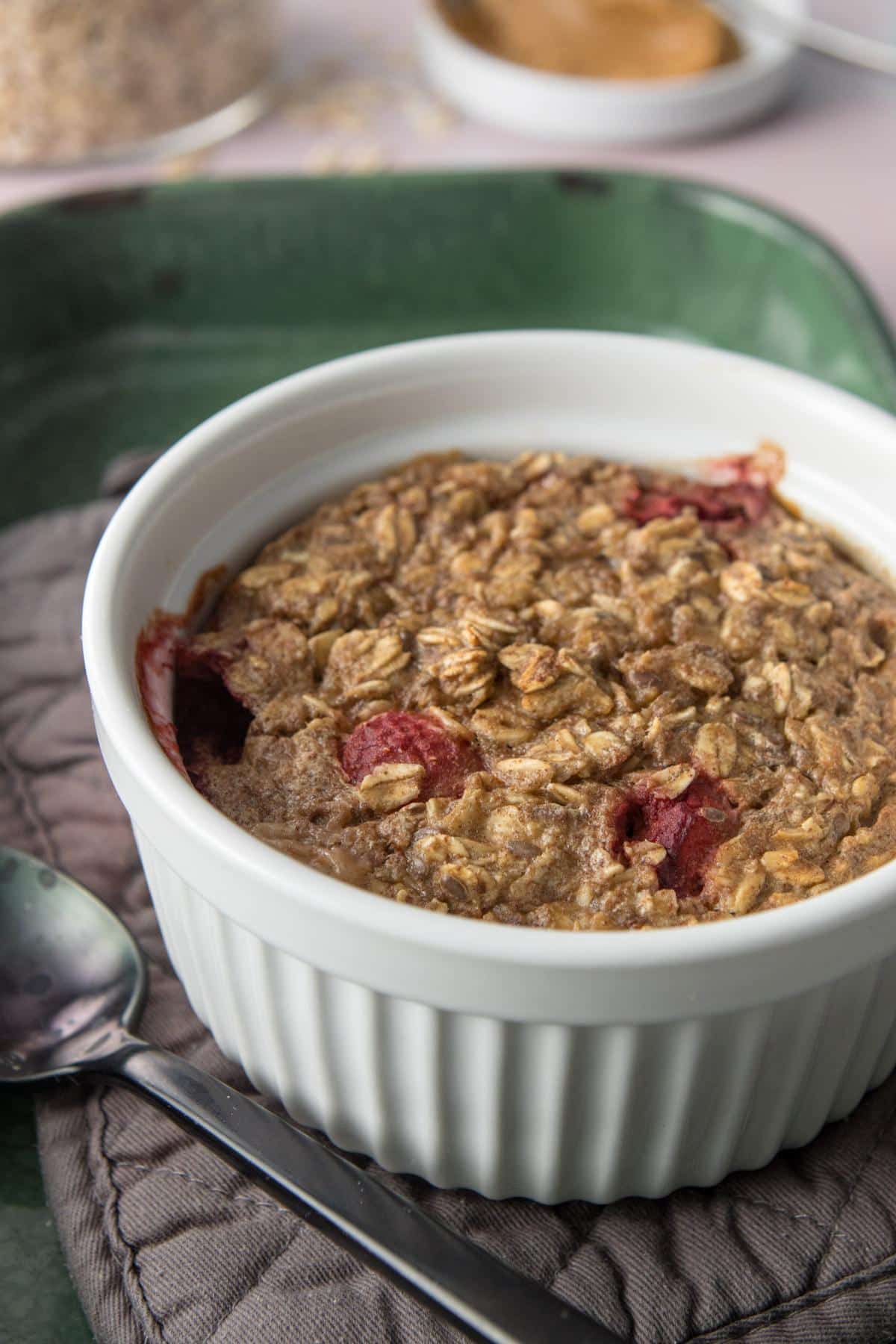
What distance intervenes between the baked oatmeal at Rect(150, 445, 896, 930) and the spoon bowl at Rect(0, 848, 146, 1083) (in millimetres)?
232

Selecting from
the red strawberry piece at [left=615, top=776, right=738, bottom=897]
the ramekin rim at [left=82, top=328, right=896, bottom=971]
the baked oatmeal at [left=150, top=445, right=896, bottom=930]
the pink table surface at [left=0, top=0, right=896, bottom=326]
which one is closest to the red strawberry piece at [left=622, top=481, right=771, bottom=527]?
the baked oatmeal at [left=150, top=445, right=896, bottom=930]

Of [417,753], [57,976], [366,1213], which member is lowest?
[57,976]

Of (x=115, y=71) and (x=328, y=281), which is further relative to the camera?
(x=115, y=71)

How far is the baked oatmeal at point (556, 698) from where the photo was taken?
1.10m

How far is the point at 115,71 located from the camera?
2439mm

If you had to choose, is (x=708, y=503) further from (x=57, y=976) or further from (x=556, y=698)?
(x=57, y=976)

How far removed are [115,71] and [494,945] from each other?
2007 mm

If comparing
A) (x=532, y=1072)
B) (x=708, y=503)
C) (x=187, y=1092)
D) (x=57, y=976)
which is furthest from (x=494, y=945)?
(x=708, y=503)

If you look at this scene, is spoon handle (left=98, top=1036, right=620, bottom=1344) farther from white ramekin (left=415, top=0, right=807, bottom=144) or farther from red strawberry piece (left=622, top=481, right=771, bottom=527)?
white ramekin (left=415, top=0, right=807, bottom=144)

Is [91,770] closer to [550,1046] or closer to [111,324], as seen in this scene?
[550,1046]

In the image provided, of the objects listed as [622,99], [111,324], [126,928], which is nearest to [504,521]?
[126,928]

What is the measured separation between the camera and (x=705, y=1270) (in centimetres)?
114

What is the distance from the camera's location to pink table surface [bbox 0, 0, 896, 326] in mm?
2592

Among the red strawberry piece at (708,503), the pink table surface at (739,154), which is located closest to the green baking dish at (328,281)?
the pink table surface at (739,154)
